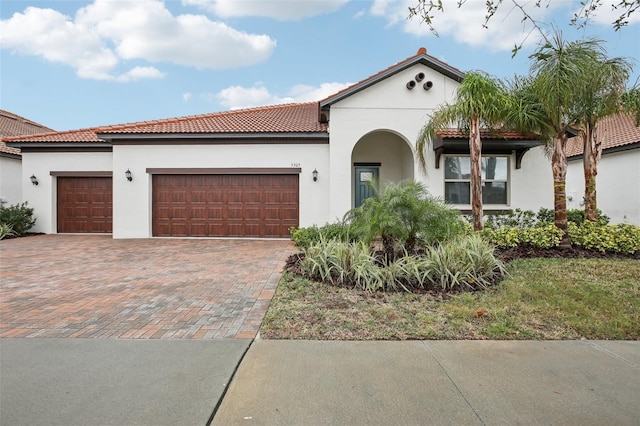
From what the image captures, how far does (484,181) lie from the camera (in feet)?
38.0

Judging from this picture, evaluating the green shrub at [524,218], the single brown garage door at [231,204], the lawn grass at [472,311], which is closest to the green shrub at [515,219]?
the green shrub at [524,218]

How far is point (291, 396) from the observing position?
2.66 metres

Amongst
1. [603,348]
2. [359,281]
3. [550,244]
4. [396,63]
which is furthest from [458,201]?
[603,348]

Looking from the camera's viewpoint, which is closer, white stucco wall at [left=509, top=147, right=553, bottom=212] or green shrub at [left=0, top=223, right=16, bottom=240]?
white stucco wall at [left=509, top=147, right=553, bottom=212]

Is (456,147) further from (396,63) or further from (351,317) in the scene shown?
(351,317)

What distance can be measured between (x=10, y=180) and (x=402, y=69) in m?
17.2

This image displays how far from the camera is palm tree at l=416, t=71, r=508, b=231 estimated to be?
331 inches

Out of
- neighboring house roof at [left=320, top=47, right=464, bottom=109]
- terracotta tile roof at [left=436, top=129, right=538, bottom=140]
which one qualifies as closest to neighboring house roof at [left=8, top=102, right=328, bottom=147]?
neighboring house roof at [left=320, top=47, right=464, bottom=109]

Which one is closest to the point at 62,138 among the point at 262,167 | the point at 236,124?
the point at 236,124

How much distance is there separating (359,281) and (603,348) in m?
3.26

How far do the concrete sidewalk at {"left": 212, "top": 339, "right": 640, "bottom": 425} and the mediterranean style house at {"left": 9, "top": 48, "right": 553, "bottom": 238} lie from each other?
819 centimetres

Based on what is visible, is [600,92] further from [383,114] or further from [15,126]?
[15,126]

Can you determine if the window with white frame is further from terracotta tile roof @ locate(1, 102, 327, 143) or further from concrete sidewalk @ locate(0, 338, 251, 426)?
concrete sidewalk @ locate(0, 338, 251, 426)

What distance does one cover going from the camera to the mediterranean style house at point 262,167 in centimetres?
1125
